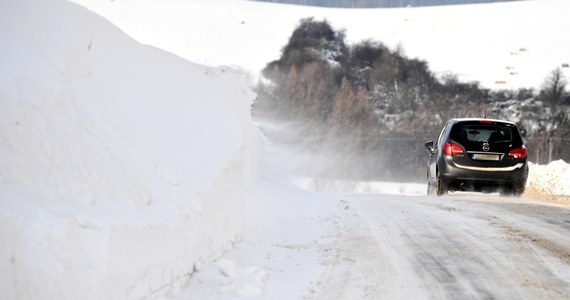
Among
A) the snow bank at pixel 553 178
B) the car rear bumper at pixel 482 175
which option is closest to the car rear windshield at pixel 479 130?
the car rear bumper at pixel 482 175

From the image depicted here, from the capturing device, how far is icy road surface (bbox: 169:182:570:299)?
682 cm

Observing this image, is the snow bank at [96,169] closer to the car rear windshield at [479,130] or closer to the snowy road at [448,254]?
the snowy road at [448,254]

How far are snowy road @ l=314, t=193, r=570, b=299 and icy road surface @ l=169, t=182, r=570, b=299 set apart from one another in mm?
10

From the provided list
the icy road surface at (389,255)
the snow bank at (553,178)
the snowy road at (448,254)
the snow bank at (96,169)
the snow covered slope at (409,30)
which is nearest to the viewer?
the snow bank at (96,169)

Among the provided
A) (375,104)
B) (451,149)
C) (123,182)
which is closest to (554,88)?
(375,104)

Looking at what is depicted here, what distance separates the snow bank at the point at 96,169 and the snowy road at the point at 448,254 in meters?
1.43

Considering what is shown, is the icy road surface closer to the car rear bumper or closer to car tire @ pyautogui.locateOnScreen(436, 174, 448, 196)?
the car rear bumper

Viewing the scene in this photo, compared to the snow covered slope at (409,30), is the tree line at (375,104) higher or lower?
lower

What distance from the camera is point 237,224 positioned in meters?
8.49

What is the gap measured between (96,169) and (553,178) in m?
20.6

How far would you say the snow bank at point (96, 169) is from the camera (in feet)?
15.8

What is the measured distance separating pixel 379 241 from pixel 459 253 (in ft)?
3.72

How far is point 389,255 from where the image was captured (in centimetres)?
856

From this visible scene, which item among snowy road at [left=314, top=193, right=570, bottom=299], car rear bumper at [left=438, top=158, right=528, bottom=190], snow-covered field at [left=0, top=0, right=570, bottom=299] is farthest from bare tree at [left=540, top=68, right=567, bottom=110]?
snow-covered field at [left=0, top=0, right=570, bottom=299]
